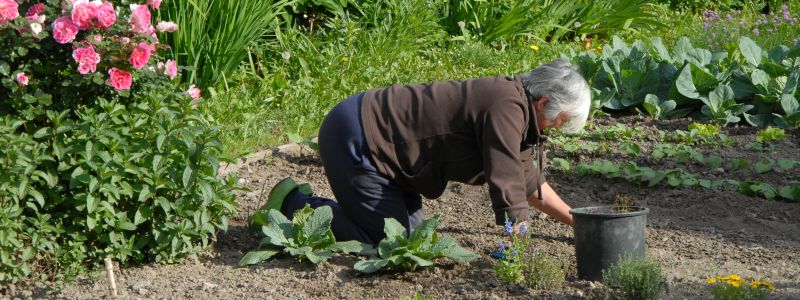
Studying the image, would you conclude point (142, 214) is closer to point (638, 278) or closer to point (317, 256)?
point (317, 256)

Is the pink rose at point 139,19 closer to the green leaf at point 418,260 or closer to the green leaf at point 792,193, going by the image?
the green leaf at point 418,260

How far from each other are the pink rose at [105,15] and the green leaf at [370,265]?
1.32 metres

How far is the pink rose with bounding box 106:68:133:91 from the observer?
3.96 metres

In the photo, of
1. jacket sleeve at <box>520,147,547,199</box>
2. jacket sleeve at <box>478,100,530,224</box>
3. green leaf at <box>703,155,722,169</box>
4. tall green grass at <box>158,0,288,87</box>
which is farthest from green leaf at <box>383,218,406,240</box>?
tall green grass at <box>158,0,288,87</box>

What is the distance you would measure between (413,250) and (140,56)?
1.30m

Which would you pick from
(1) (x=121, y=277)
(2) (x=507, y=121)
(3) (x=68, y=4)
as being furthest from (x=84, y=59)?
(2) (x=507, y=121)

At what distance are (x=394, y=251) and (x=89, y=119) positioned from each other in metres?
1.28

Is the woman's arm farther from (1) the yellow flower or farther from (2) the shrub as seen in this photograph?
(1) the yellow flower

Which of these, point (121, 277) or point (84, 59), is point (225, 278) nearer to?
A: point (121, 277)

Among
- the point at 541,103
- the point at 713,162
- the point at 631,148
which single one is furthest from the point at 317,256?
the point at 713,162

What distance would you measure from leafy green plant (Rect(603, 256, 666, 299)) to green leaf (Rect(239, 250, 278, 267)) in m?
1.37

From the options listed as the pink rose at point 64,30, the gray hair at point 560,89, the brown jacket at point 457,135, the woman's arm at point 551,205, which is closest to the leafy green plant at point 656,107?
the woman's arm at point 551,205

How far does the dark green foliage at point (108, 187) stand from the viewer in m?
3.84

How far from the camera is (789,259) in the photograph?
4516 mm
